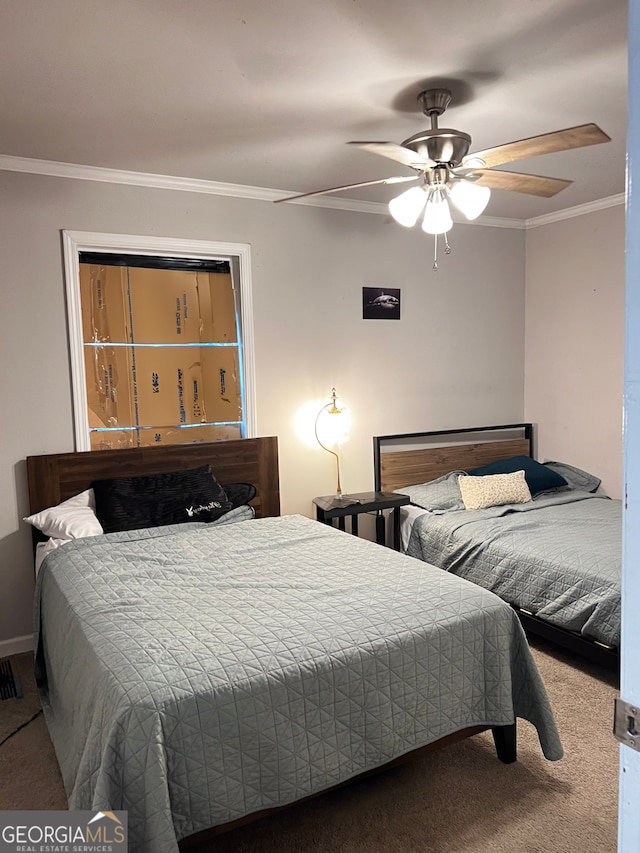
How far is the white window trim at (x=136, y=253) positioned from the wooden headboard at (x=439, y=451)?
1036 millimetres

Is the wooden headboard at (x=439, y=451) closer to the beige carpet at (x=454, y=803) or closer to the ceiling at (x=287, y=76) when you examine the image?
the ceiling at (x=287, y=76)

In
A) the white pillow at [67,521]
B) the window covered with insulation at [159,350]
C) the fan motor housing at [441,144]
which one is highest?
the fan motor housing at [441,144]

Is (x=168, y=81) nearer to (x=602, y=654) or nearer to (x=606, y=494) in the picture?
(x=602, y=654)

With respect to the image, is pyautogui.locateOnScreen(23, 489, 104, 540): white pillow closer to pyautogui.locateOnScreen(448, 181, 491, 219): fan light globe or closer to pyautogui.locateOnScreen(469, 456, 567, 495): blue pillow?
pyautogui.locateOnScreen(448, 181, 491, 219): fan light globe

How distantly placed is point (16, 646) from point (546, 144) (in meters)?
3.45

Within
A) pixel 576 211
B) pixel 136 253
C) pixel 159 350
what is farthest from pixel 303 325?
pixel 576 211

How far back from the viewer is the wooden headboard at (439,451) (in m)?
4.44

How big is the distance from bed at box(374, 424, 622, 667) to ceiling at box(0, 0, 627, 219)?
6.58 feet

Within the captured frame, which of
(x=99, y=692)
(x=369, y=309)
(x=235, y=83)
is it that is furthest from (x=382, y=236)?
(x=99, y=692)

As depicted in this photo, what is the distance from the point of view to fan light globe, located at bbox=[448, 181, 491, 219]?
8.07 ft

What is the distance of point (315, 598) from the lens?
2.26 m

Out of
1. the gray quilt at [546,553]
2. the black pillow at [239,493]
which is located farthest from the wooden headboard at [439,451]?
the black pillow at [239,493]

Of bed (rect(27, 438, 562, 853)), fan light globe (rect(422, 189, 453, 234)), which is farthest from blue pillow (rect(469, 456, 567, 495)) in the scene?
fan light globe (rect(422, 189, 453, 234))

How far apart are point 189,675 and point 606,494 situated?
12.0ft
